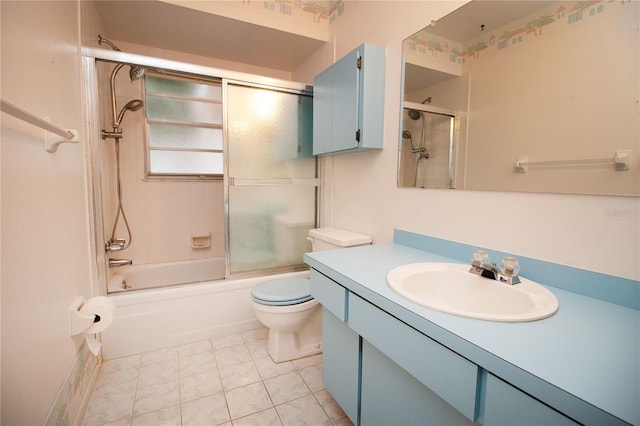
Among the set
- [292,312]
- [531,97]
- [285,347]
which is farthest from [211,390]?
[531,97]

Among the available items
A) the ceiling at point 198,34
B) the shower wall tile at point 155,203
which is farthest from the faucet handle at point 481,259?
the shower wall tile at point 155,203

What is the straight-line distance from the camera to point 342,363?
1264 millimetres

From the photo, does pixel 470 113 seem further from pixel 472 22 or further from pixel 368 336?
pixel 368 336

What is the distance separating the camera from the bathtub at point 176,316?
5.98 feet

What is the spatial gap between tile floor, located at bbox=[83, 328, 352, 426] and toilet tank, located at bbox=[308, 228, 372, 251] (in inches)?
29.6

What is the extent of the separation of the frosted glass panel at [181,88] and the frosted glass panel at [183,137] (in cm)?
31

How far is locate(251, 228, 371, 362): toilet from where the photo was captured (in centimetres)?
170

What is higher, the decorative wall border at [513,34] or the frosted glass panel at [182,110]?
the frosted glass panel at [182,110]

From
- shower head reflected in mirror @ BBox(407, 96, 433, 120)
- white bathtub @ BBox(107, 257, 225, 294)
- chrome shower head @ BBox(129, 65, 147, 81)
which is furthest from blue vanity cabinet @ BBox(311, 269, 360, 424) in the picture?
chrome shower head @ BBox(129, 65, 147, 81)

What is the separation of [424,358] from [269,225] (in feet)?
5.59

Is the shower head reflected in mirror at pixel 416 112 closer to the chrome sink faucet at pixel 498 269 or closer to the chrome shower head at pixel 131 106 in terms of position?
the chrome sink faucet at pixel 498 269

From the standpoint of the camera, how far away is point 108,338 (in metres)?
1.80

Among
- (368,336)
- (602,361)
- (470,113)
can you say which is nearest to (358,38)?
(470,113)

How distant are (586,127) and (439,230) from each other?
0.68 meters
